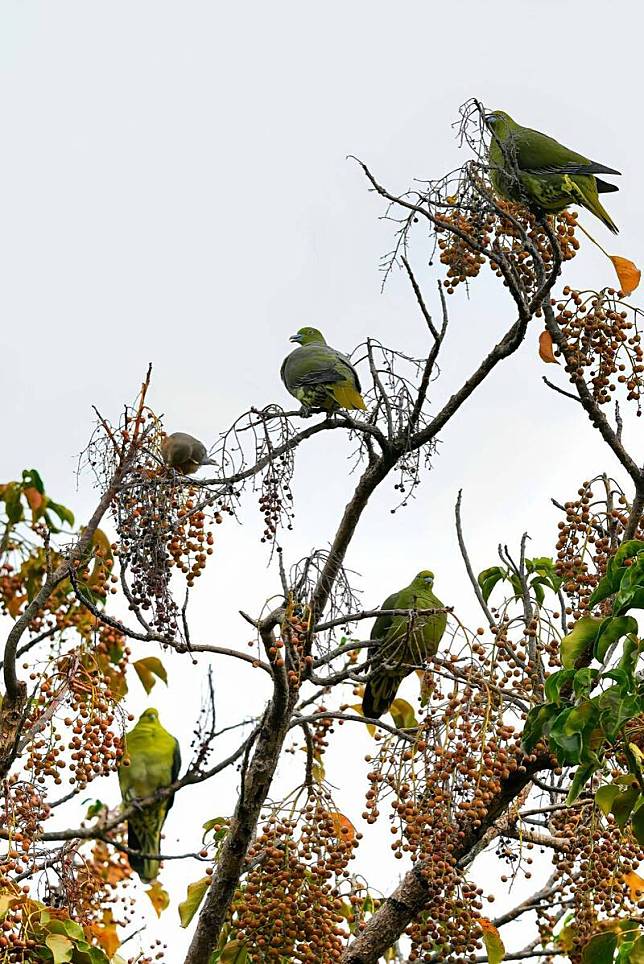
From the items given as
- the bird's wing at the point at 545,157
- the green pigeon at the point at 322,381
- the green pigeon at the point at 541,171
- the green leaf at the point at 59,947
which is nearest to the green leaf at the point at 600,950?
the green leaf at the point at 59,947

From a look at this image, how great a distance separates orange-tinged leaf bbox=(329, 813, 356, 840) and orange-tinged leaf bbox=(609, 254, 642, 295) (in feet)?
6.70

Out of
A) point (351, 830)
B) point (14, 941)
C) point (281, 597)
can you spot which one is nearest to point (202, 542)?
point (281, 597)

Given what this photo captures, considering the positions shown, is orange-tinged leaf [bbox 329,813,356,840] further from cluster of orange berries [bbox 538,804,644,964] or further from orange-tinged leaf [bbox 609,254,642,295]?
orange-tinged leaf [bbox 609,254,642,295]

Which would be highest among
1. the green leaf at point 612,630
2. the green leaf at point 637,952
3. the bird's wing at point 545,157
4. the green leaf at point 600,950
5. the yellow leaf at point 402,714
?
the bird's wing at point 545,157

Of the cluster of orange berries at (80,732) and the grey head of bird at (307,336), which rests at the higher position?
the grey head of bird at (307,336)

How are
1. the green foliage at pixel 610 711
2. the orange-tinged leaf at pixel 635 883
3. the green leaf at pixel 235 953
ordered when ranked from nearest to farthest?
the green foliage at pixel 610 711 → the green leaf at pixel 235 953 → the orange-tinged leaf at pixel 635 883

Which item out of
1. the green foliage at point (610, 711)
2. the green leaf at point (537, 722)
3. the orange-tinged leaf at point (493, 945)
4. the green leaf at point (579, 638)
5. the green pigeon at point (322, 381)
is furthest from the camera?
the green pigeon at point (322, 381)

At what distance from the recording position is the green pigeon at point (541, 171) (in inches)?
185

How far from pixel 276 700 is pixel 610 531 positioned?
1538 millimetres

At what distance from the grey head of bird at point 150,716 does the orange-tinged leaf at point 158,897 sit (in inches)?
40.2

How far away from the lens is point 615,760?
163 inches

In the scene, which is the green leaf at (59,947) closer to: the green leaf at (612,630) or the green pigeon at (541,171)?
the green leaf at (612,630)

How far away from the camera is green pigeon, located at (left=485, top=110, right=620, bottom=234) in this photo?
469cm

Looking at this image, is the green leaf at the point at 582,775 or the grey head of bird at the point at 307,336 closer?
the green leaf at the point at 582,775
